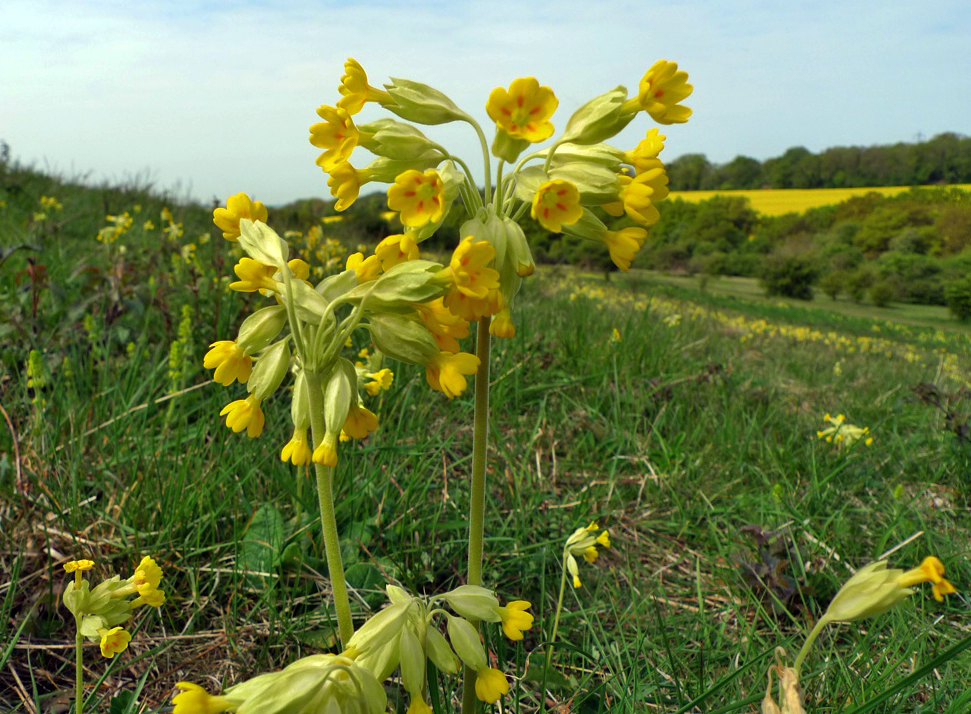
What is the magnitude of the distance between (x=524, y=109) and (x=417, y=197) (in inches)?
8.7

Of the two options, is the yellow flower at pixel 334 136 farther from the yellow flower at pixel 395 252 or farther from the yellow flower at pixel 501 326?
the yellow flower at pixel 501 326

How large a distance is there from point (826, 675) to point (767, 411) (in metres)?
2.51

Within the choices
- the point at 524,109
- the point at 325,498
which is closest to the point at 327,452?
the point at 325,498

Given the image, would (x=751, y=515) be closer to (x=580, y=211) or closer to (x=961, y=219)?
(x=580, y=211)

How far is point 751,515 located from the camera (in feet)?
9.14

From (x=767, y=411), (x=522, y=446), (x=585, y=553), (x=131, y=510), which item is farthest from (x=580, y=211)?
(x=767, y=411)

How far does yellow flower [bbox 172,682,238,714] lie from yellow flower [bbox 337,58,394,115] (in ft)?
3.15

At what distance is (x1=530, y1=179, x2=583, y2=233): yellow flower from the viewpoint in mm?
1049

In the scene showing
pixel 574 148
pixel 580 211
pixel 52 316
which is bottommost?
pixel 52 316

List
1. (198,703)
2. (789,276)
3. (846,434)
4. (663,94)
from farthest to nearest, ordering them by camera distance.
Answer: (789,276), (846,434), (663,94), (198,703)

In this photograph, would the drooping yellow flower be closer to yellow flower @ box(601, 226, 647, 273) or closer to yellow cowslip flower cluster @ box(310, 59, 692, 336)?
yellow cowslip flower cluster @ box(310, 59, 692, 336)

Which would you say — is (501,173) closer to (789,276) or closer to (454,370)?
(454,370)

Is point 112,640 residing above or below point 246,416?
below

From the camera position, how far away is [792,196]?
53375 millimetres
